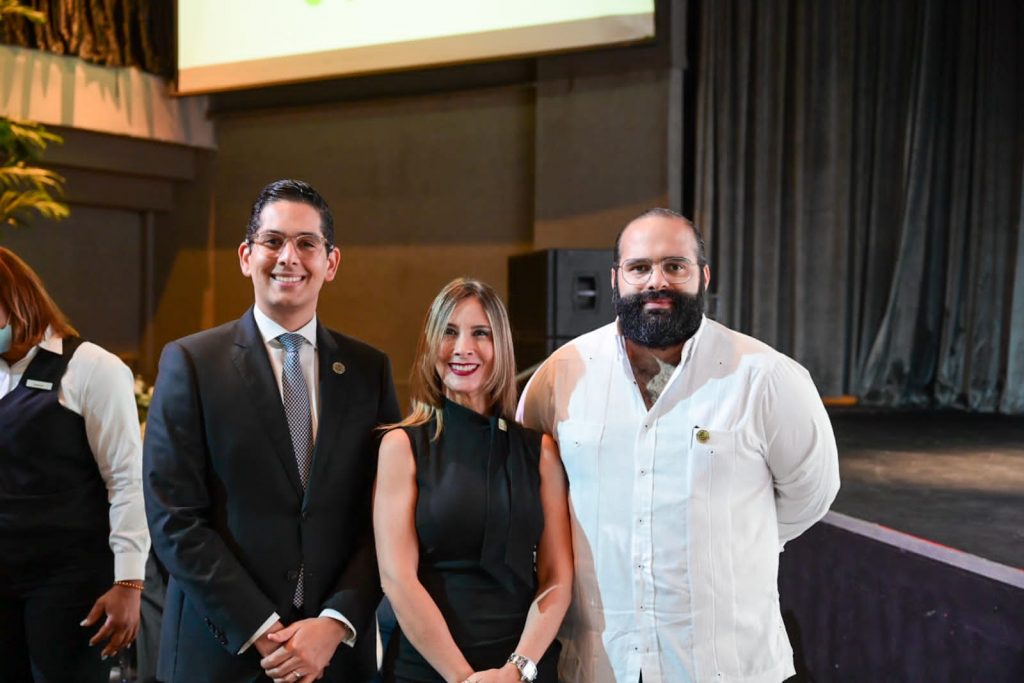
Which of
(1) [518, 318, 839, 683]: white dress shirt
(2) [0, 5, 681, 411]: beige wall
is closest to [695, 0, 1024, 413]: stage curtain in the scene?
(2) [0, 5, 681, 411]: beige wall

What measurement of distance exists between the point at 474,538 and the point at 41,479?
0.93 meters

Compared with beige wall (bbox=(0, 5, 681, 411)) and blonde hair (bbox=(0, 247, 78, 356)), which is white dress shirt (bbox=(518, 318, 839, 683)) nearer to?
blonde hair (bbox=(0, 247, 78, 356))

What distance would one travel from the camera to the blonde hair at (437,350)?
1641mm

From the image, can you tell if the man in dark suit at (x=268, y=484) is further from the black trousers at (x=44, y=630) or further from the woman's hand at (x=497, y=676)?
the black trousers at (x=44, y=630)

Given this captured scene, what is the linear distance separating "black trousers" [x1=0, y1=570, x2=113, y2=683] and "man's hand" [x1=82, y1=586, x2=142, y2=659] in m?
0.03

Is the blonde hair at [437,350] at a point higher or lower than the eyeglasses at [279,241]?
lower

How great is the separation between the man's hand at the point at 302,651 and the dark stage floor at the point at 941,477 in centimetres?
166

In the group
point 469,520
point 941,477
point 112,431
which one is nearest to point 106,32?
point 112,431

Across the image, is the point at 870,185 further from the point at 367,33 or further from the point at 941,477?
the point at 367,33

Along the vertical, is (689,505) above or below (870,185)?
below

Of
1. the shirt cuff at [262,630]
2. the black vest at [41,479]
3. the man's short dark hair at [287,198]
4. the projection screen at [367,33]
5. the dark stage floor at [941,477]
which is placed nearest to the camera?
the shirt cuff at [262,630]

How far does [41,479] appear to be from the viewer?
187 cm

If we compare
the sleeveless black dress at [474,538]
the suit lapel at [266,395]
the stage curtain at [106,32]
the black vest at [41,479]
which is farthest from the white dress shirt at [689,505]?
the stage curtain at [106,32]

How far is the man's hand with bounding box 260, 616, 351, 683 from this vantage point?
57.8 inches
